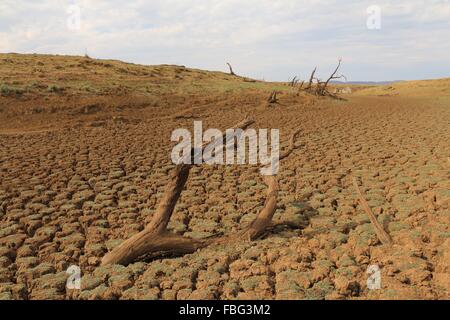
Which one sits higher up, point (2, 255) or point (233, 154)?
point (233, 154)

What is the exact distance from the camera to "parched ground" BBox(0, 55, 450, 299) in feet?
8.94

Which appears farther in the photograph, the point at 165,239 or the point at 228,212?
the point at 228,212

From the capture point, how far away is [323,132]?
866 cm

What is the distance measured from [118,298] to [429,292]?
1.97 meters

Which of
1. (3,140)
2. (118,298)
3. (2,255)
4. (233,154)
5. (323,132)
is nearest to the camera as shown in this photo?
(118,298)

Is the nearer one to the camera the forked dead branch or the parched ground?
the parched ground

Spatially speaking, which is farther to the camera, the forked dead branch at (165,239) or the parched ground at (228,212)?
the forked dead branch at (165,239)

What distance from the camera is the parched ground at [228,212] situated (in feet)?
8.94

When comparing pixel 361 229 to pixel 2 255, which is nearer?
pixel 2 255

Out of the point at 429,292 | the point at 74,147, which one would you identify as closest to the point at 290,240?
the point at 429,292

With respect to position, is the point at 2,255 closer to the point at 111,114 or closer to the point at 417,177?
the point at 417,177

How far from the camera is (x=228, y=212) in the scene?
4.17 metres

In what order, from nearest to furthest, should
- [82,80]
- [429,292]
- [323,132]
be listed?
[429,292] < [323,132] < [82,80]

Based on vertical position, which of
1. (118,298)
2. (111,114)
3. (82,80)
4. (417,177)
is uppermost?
(82,80)
